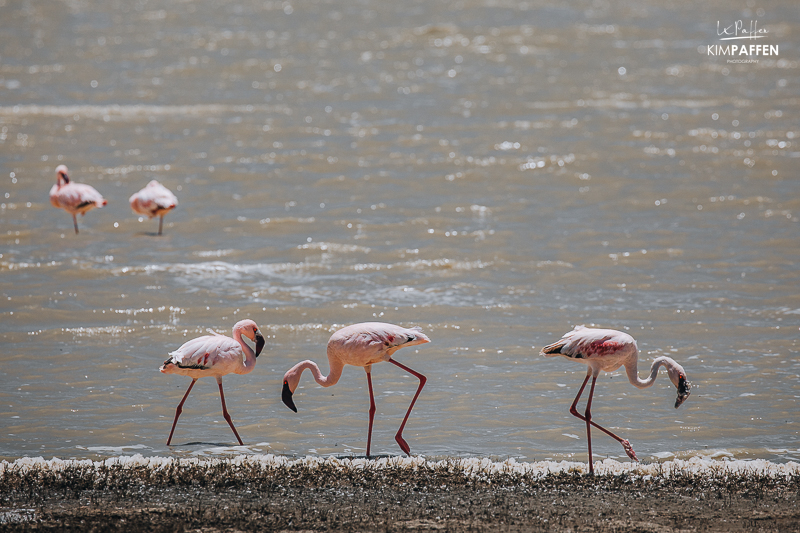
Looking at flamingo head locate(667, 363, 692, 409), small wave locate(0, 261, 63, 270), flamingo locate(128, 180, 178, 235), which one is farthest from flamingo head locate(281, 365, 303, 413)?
flamingo locate(128, 180, 178, 235)

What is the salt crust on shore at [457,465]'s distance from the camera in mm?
5980

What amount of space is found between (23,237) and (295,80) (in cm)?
1247

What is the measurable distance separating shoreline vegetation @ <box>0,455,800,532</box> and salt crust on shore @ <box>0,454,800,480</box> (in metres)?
0.01

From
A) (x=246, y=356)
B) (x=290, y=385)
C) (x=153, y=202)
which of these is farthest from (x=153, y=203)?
(x=290, y=385)

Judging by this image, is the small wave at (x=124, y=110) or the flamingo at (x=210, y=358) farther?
the small wave at (x=124, y=110)

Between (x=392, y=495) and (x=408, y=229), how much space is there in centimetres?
863

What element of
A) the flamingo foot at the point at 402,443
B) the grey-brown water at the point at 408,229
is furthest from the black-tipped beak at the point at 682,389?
the flamingo foot at the point at 402,443

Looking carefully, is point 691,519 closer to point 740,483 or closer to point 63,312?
point 740,483

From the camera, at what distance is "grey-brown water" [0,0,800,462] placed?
7566 mm

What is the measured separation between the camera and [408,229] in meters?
14.0

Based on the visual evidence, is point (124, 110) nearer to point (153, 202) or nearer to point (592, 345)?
point (153, 202)

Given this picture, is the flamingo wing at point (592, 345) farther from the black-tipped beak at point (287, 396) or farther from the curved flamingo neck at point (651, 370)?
the black-tipped beak at point (287, 396)

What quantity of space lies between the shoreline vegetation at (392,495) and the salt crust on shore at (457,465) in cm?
1

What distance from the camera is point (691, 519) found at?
514cm
